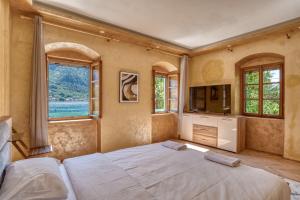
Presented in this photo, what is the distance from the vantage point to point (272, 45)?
11.7 ft

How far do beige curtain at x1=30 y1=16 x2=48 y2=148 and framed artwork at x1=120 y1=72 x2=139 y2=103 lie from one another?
1588 mm

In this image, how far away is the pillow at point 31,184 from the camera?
100 centimetres

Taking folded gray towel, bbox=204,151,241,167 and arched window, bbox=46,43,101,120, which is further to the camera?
arched window, bbox=46,43,101,120

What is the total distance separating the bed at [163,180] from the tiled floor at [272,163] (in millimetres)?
1619

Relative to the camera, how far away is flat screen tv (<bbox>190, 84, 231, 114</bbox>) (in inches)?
166

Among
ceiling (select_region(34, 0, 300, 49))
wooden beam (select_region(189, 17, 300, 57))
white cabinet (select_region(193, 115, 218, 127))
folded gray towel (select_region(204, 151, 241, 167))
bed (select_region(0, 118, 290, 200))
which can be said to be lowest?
bed (select_region(0, 118, 290, 200))

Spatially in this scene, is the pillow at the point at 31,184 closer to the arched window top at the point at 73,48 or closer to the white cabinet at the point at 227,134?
the arched window top at the point at 73,48

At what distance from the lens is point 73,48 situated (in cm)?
338

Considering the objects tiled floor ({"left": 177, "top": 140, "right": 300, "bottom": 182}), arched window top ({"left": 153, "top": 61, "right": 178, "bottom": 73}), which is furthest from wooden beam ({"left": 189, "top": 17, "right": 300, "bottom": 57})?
tiled floor ({"left": 177, "top": 140, "right": 300, "bottom": 182})

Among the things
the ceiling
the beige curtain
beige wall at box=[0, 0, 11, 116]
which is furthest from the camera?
the beige curtain

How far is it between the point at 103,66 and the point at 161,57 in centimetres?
182

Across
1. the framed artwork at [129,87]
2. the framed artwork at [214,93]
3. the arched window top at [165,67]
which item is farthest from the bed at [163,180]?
the arched window top at [165,67]

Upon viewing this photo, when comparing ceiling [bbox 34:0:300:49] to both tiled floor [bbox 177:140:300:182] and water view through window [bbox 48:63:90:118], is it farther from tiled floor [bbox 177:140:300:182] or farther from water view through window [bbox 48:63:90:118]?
tiled floor [bbox 177:140:300:182]

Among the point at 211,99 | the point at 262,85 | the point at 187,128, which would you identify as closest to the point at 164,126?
the point at 187,128
